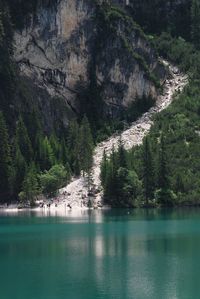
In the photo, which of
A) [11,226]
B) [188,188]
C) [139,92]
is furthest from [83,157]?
[11,226]

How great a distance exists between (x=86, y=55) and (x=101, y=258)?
101038 millimetres

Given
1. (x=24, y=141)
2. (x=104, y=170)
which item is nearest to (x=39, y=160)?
(x=24, y=141)

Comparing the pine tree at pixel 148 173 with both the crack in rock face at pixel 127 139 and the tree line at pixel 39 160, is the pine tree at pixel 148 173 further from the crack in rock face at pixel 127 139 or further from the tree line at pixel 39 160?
the tree line at pixel 39 160

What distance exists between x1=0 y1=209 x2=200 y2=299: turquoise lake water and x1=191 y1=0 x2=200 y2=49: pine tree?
90.8 meters

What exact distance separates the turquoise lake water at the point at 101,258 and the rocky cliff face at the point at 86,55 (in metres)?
59.9

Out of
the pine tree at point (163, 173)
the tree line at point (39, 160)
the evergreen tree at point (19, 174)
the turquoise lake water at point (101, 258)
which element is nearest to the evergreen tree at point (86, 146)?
the tree line at point (39, 160)

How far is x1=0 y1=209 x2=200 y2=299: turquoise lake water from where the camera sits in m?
50.8

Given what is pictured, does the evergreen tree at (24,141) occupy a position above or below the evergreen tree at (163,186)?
above

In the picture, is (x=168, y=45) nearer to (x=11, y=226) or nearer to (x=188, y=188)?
(x=188, y=188)

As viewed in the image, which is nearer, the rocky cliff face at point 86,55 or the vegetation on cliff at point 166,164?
the vegetation on cliff at point 166,164

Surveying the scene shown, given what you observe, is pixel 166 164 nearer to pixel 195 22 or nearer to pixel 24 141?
pixel 24 141

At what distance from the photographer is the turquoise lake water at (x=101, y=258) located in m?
50.8

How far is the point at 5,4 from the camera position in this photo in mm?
153875

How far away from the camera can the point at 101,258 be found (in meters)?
64.9
